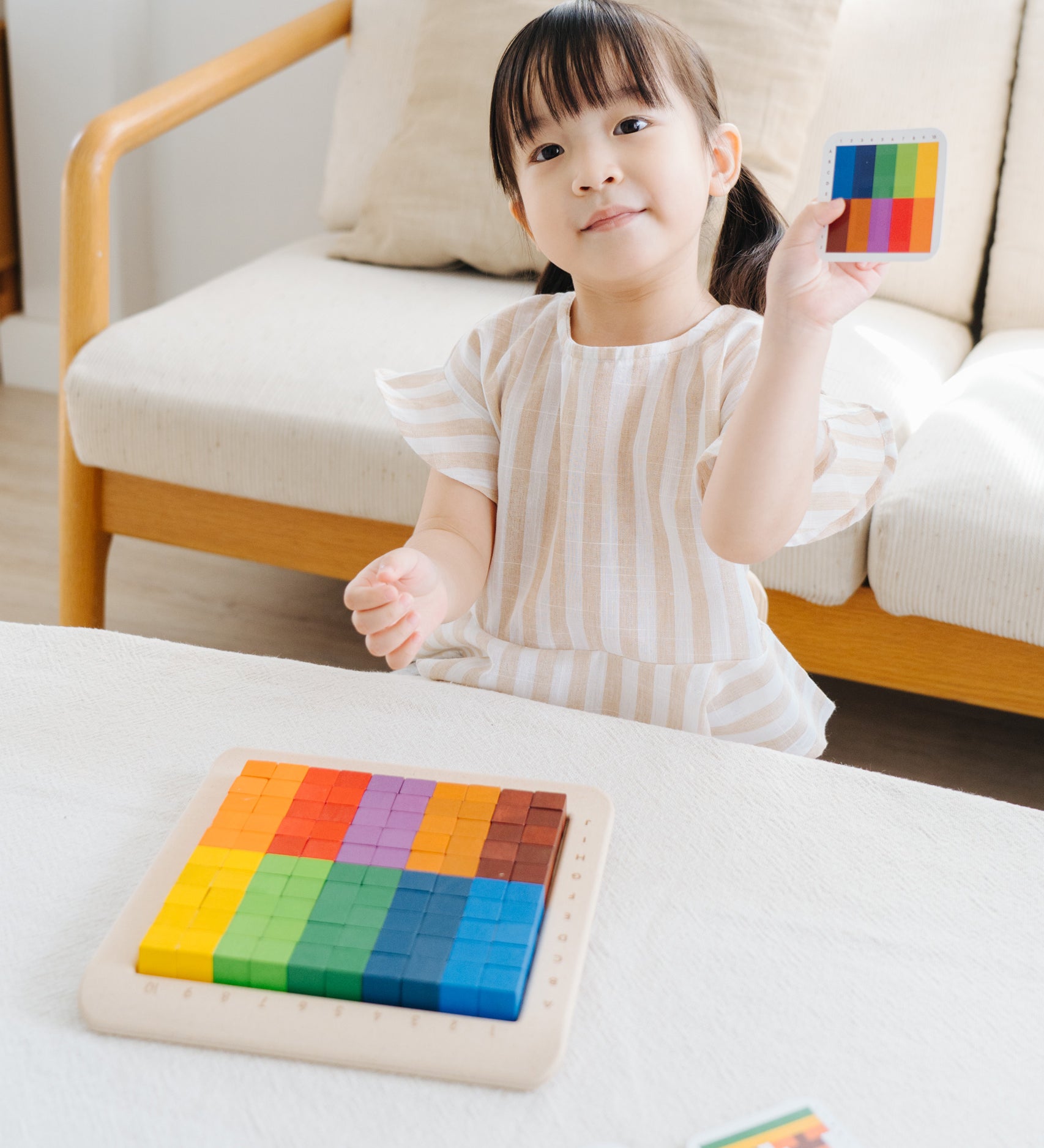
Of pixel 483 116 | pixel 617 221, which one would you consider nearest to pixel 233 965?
pixel 617 221

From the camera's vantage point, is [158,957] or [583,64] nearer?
[158,957]

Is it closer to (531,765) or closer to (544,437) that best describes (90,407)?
(544,437)

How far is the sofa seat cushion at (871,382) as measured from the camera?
1.18m

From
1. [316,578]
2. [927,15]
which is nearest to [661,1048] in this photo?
[316,578]

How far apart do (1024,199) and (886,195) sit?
1.17 m

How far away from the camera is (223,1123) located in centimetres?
44

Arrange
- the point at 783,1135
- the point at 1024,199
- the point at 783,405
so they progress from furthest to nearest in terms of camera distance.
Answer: the point at 1024,199, the point at 783,405, the point at 783,1135

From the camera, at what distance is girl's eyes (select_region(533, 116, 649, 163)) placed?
0.76m

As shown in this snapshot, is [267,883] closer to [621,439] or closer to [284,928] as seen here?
[284,928]

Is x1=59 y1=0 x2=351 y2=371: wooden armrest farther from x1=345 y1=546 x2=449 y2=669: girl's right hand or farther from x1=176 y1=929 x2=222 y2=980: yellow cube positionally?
x1=176 y1=929 x2=222 y2=980: yellow cube

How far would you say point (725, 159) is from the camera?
83cm

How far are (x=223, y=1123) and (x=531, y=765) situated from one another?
260 mm

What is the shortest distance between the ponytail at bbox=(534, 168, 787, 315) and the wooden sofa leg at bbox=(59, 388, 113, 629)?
78 centimetres

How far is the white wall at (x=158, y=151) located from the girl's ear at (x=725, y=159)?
164 centimetres
